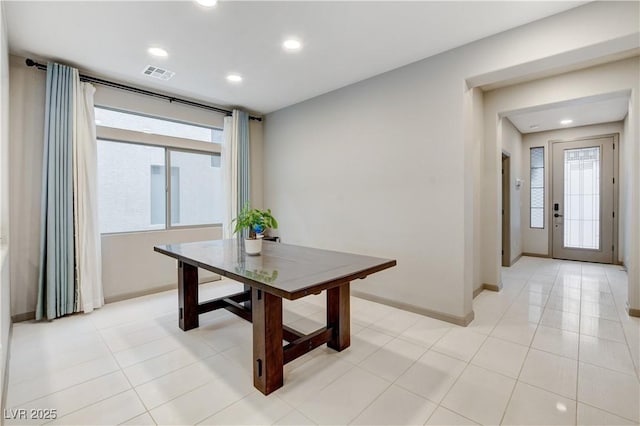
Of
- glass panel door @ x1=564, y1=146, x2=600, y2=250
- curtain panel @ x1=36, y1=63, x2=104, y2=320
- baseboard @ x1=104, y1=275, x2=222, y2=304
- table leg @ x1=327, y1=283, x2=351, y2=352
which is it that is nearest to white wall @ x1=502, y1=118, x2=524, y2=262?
glass panel door @ x1=564, y1=146, x2=600, y2=250

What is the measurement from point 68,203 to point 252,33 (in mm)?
2776

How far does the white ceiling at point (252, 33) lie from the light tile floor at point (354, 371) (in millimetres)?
2846

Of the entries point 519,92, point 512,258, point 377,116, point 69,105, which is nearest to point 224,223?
point 69,105

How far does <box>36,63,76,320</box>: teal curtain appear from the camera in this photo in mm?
3264

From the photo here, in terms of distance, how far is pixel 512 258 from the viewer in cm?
599

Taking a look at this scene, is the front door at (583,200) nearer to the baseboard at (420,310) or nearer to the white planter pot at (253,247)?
the baseboard at (420,310)

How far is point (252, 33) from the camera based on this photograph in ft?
9.23

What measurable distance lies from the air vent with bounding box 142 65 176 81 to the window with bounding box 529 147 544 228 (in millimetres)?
7261

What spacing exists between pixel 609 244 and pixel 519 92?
4151 mm

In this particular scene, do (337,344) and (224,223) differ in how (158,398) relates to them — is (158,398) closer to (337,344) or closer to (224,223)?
(337,344)

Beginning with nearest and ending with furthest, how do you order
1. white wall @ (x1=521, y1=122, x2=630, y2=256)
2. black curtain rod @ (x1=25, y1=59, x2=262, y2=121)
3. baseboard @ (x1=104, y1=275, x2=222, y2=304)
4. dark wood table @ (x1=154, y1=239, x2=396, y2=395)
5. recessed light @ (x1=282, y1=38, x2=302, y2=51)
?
dark wood table @ (x1=154, y1=239, x2=396, y2=395) < recessed light @ (x1=282, y1=38, x2=302, y2=51) < black curtain rod @ (x1=25, y1=59, x2=262, y2=121) < baseboard @ (x1=104, y1=275, x2=222, y2=304) < white wall @ (x1=521, y1=122, x2=630, y2=256)

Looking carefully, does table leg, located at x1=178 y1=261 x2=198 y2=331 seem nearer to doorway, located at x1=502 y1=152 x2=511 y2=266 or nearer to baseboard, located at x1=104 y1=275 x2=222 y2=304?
baseboard, located at x1=104 y1=275 x2=222 y2=304

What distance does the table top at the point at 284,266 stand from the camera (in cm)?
183

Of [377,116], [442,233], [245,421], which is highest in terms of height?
[377,116]
